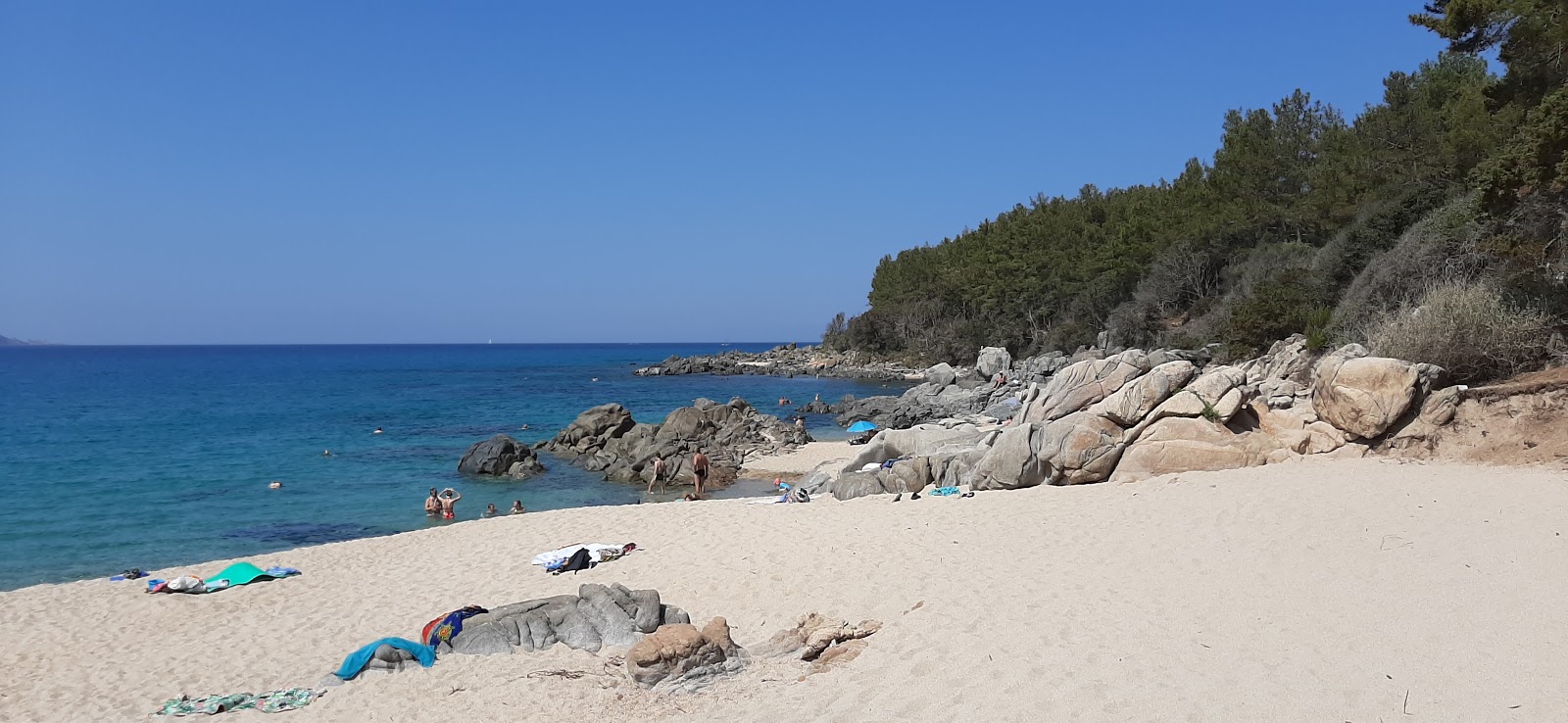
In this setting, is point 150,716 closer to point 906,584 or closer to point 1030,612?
point 906,584

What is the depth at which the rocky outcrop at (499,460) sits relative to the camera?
26062mm

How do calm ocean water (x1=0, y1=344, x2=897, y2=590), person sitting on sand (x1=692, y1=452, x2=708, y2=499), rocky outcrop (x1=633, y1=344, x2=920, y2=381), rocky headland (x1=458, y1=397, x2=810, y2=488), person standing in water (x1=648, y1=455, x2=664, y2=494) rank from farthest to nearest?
1. rocky outcrop (x1=633, y1=344, x2=920, y2=381)
2. rocky headland (x1=458, y1=397, x2=810, y2=488)
3. person standing in water (x1=648, y1=455, x2=664, y2=494)
4. person sitting on sand (x1=692, y1=452, x2=708, y2=499)
5. calm ocean water (x1=0, y1=344, x2=897, y2=590)

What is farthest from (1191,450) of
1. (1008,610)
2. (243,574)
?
(243,574)

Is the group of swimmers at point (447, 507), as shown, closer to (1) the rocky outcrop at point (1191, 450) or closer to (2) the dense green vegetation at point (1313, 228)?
(1) the rocky outcrop at point (1191, 450)

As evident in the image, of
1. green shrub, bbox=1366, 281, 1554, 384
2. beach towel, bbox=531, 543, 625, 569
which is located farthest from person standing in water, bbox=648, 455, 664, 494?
green shrub, bbox=1366, 281, 1554, 384

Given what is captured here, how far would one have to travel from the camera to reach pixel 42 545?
57.8ft

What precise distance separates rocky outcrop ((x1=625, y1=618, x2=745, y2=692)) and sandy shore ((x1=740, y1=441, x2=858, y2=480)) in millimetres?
16143

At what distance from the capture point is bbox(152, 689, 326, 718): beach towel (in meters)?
8.02

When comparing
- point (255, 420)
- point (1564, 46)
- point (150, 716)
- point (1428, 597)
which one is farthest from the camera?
point (255, 420)

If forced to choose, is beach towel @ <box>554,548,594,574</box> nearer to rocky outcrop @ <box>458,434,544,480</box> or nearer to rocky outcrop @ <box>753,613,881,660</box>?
rocky outcrop @ <box>753,613,881,660</box>

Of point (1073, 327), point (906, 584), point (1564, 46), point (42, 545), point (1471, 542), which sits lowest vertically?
point (42, 545)

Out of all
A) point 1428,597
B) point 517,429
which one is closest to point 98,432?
point 517,429

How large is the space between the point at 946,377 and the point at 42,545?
3708cm

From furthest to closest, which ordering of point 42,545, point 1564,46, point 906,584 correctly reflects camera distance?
point 42,545 → point 1564,46 → point 906,584
